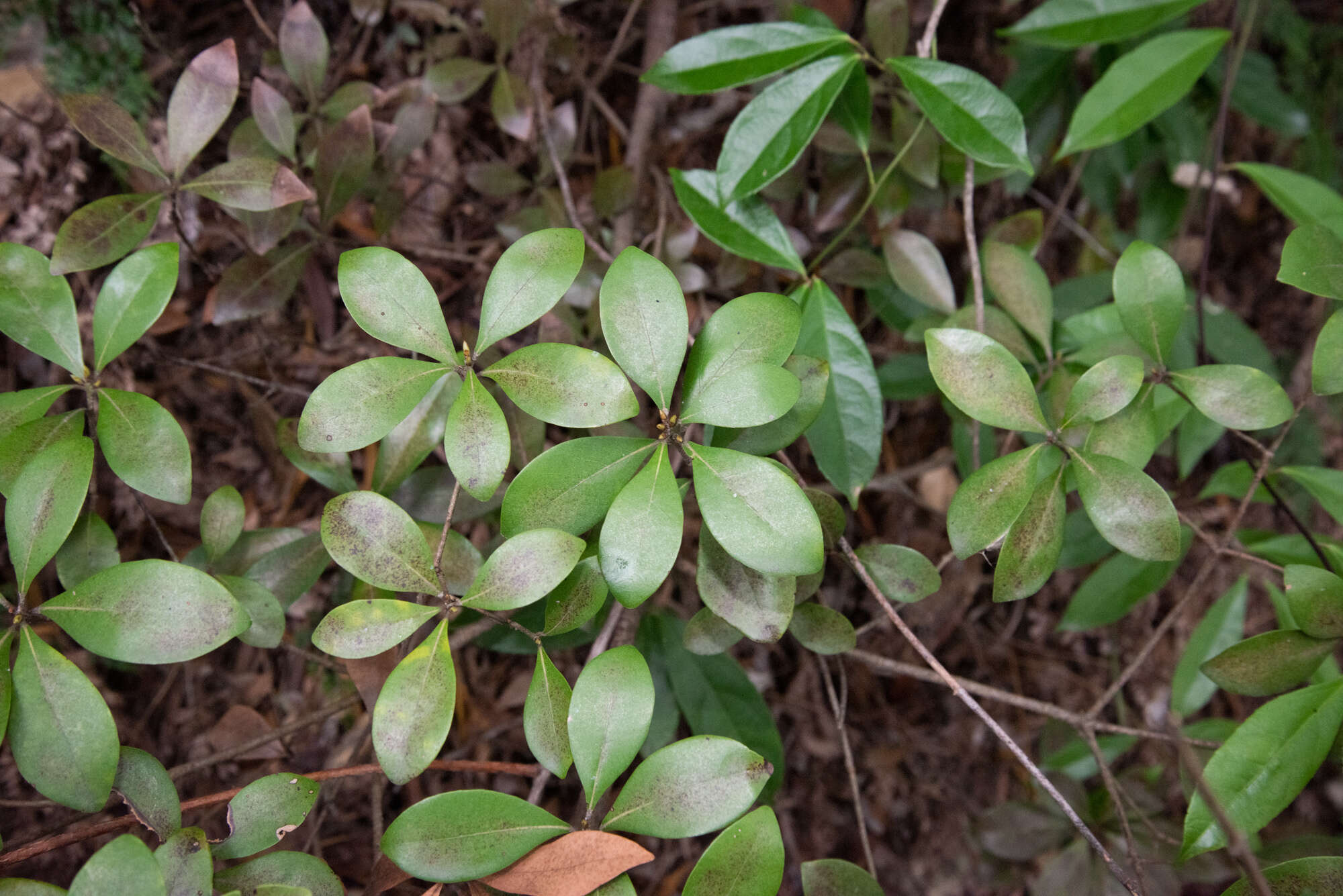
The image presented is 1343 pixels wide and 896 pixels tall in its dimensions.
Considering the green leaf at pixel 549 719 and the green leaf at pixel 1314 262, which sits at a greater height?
the green leaf at pixel 1314 262

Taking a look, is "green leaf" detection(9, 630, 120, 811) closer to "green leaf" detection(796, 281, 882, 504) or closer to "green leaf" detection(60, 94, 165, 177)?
"green leaf" detection(60, 94, 165, 177)

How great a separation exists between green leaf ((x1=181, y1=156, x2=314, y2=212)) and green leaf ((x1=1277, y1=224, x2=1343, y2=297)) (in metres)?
Result: 1.23

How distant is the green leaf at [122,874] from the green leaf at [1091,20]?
1613mm

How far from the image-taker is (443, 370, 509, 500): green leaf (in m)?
0.80

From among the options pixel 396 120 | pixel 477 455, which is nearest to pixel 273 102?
pixel 396 120

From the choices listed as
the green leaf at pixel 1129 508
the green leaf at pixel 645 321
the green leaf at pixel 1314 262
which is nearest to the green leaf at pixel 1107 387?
the green leaf at pixel 1129 508

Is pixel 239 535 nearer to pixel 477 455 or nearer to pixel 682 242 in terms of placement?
pixel 477 455

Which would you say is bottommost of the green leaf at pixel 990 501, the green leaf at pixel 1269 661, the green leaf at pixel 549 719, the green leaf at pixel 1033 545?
the green leaf at pixel 1269 661

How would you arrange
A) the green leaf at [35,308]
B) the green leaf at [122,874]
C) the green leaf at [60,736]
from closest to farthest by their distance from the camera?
the green leaf at [122,874]
the green leaf at [60,736]
the green leaf at [35,308]

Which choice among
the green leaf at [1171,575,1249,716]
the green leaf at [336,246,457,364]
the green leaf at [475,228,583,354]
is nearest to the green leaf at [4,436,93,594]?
the green leaf at [336,246,457,364]

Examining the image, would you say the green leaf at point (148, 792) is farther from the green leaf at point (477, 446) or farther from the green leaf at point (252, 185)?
the green leaf at point (252, 185)

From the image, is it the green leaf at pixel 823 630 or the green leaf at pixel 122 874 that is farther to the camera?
the green leaf at pixel 823 630

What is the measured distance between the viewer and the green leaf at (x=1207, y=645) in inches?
54.0

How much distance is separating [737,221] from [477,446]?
0.56 m
